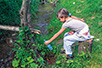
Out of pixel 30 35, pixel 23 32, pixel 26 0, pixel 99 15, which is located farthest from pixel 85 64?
pixel 99 15

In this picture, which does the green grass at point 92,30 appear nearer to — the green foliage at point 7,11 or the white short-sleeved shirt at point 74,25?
the white short-sleeved shirt at point 74,25

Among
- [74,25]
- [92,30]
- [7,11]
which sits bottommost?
[92,30]

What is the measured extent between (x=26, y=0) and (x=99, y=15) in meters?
2.95

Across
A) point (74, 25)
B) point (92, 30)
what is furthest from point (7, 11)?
point (92, 30)

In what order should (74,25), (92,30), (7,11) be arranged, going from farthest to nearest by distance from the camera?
(7,11)
(92,30)
(74,25)

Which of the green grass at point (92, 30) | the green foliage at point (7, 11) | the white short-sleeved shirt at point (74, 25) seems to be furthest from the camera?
the green foliage at point (7, 11)

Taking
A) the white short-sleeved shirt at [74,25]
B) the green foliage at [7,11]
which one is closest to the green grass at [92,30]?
the white short-sleeved shirt at [74,25]

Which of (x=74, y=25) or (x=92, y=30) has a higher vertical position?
(x=74, y=25)

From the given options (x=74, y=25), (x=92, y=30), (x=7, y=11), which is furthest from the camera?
(x=7, y=11)

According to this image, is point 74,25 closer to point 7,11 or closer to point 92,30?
point 92,30

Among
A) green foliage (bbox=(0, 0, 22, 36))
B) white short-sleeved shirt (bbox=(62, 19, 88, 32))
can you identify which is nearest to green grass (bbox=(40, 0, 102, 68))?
white short-sleeved shirt (bbox=(62, 19, 88, 32))

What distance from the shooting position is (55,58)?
2.75 meters

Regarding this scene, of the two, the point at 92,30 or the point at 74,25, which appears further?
the point at 92,30

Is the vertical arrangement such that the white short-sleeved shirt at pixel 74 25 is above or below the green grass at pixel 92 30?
above
